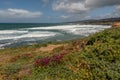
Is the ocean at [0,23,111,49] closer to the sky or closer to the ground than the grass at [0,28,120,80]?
closer to the ground

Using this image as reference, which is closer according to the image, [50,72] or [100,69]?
[100,69]

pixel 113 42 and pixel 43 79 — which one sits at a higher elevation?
pixel 113 42

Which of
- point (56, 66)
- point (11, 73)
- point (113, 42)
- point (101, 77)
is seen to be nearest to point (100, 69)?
point (101, 77)

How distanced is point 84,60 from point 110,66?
1.40 metres

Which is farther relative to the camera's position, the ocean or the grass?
the ocean

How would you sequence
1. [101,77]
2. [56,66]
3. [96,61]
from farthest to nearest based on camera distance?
[56,66] → [96,61] → [101,77]

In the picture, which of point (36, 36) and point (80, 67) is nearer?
point (80, 67)

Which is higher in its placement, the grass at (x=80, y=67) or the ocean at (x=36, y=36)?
the grass at (x=80, y=67)

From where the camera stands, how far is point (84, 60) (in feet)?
39.3

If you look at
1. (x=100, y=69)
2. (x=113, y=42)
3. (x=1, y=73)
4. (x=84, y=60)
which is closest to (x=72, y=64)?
(x=84, y=60)

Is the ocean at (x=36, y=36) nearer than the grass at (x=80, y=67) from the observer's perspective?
No

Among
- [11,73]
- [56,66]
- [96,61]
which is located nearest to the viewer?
[96,61]

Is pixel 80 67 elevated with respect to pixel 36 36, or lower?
elevated

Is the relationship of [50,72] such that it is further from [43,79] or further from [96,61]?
[96,61]
